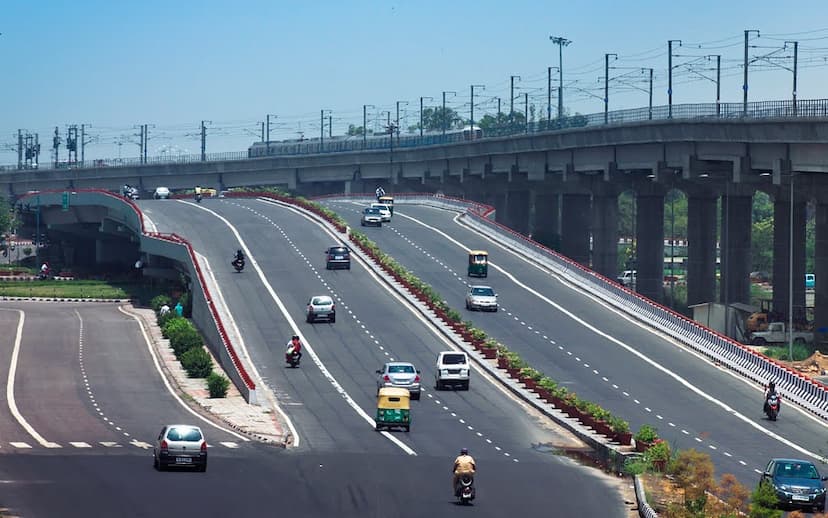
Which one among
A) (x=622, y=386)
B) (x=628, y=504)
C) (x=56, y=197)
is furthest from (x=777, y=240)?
(x=56, y=197)

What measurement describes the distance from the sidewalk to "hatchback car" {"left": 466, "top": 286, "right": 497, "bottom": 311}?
16685 millimetres

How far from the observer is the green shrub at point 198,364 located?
74.7m

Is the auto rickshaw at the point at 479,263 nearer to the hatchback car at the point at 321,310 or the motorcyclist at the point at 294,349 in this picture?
the hatchback car at the point at 321,310

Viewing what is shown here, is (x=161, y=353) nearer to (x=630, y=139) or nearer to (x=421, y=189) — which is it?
(x=630, y=139)

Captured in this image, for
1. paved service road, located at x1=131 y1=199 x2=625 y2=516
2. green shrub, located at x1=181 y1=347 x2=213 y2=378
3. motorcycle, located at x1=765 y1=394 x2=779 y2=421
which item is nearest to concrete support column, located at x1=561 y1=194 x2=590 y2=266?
paved service road, located at x1=131 y1=199 x2=625 y2=516

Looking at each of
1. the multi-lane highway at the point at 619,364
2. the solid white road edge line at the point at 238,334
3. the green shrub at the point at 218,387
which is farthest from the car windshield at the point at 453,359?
the green shrub at the point at 218,387

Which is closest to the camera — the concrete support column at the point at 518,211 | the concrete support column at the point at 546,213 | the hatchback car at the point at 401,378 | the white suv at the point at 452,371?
the hatchback car at the point at 401,378

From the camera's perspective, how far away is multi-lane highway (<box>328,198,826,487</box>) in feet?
185

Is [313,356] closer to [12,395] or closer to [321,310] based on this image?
[321,310]

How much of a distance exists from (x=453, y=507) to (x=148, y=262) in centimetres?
8616

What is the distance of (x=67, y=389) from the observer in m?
70.0

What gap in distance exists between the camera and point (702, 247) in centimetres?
11712

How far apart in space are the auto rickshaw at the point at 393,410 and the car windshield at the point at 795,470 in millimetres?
17139

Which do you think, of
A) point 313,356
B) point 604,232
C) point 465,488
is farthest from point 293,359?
point 604,232
